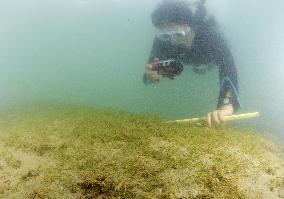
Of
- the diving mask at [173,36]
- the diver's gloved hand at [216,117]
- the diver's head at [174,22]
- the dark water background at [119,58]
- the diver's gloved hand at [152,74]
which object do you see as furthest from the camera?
the dark water background at [119,58]

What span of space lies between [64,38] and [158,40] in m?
86.6

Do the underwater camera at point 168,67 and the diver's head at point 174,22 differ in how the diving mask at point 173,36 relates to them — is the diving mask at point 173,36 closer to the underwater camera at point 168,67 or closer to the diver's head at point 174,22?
the diver's head at point 174,22

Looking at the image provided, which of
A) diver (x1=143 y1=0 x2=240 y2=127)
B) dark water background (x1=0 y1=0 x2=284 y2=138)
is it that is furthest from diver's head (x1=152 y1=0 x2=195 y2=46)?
dark water background (x1=0 y1=0 x2=284 y2=138)

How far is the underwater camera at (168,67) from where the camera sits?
7892 millimetres

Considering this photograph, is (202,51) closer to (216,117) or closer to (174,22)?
(174,22)

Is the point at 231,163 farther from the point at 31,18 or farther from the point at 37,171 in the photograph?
the point at 31,18

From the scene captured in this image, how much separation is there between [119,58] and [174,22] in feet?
315

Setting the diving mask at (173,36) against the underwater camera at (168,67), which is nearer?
the underwater camera at (168,67)

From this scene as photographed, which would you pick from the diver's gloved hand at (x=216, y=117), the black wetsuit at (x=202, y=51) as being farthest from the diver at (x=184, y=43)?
the diver's gloved hand at (x=216, y=117)

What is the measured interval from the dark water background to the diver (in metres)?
1.59

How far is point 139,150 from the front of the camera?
566 cm

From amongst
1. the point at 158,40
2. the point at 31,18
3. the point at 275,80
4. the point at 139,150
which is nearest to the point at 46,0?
the point at 31,18

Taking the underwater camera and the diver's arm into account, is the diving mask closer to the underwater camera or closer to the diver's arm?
the diver's arm

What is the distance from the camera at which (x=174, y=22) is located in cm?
812
